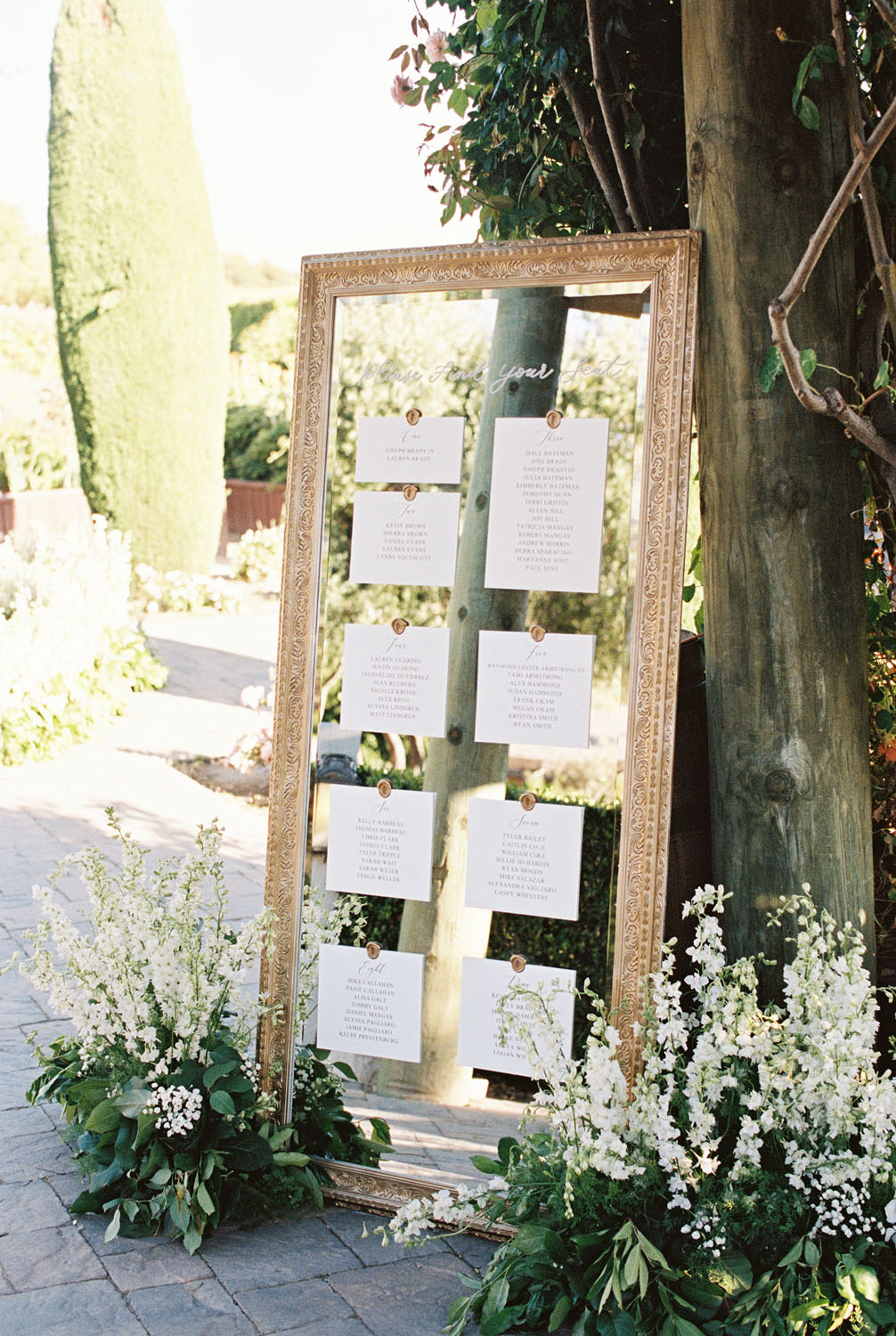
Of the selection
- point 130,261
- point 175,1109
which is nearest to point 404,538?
point 175,1109

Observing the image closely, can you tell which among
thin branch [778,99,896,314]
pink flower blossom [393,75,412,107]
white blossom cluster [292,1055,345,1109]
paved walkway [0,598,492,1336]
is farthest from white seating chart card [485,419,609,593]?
pink flower blossom [393,75,412,107]

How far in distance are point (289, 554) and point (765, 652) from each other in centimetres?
102

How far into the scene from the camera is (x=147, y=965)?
258 cm

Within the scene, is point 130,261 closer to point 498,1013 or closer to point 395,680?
point 395,680

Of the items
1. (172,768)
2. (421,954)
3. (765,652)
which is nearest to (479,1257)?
(421,954)

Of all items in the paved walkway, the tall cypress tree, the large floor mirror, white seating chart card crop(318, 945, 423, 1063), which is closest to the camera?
the paved walkway

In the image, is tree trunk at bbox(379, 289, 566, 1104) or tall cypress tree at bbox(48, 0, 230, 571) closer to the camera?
tree trunk at bbox(379, 289, 566, 1104)

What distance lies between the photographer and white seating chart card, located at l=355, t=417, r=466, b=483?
8.22 feet

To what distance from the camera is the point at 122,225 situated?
12.3 m

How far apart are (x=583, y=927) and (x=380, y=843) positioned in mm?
476

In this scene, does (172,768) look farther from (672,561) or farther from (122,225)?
(122,225)

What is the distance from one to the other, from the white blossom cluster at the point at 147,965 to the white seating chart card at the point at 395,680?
17.0 inches

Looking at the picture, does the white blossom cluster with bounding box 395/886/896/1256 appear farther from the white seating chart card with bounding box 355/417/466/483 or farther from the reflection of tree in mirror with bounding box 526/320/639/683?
the white seating chart card with bounding box 355/417/466/483

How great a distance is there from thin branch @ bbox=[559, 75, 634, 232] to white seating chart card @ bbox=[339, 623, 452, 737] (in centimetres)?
112
